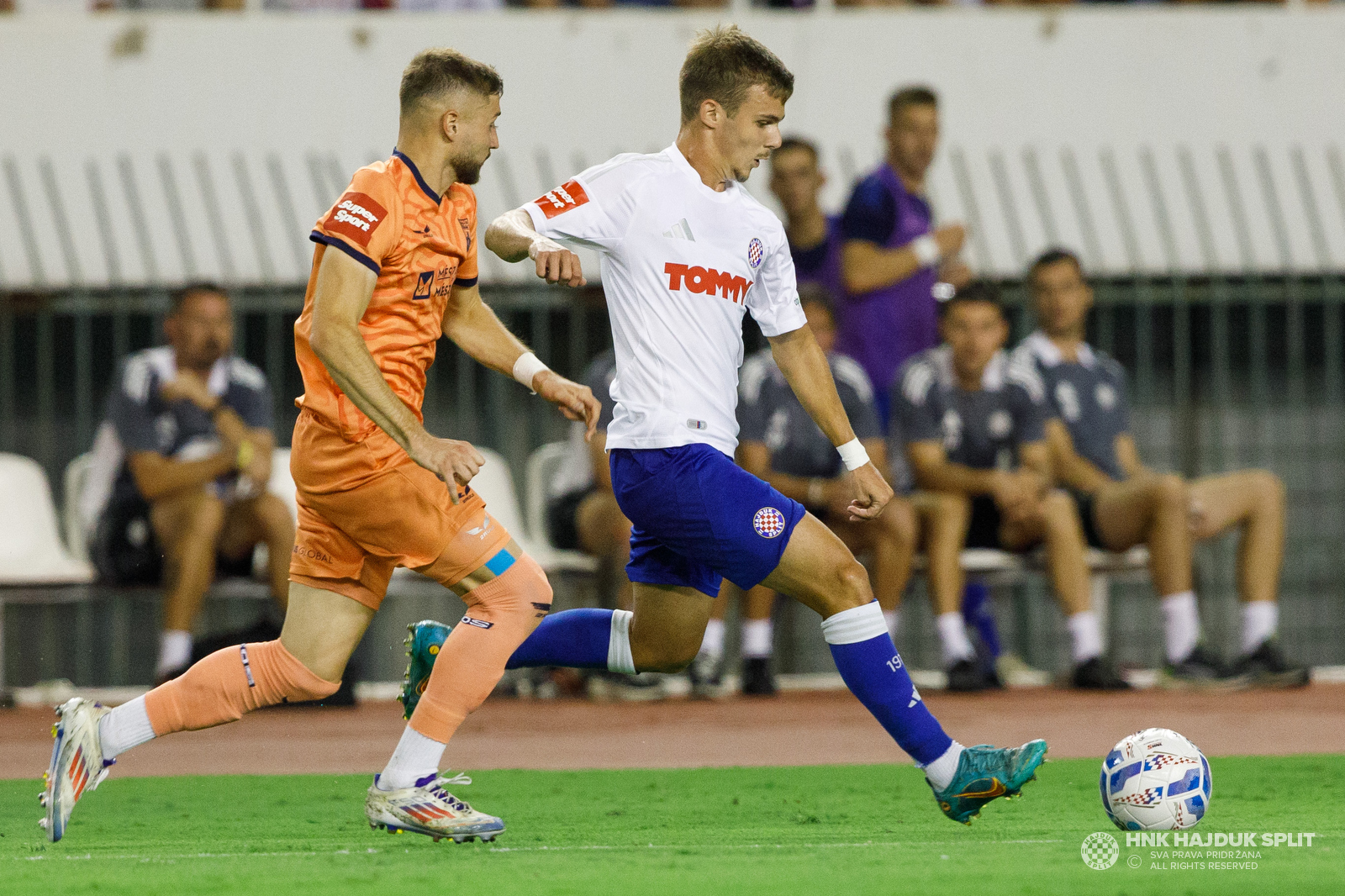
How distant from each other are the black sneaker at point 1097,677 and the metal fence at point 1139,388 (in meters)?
1.76

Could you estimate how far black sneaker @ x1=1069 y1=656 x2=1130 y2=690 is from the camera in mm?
9180

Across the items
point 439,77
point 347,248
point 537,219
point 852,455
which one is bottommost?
point 852,455

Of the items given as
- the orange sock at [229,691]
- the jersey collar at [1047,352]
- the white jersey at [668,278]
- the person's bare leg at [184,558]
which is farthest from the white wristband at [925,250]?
the orange sock at [229,691]

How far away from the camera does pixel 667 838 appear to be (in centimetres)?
489

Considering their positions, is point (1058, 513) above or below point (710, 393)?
below

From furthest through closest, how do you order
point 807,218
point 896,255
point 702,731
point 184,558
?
point 807,218, point 896,255, point 184,558, point 702,731

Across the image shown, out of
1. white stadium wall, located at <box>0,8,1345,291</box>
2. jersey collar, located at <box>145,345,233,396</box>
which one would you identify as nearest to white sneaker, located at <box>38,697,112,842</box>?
jersey collar, located at <box>145,345,233,396</box>

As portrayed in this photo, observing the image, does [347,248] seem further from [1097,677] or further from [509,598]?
[1097,677]

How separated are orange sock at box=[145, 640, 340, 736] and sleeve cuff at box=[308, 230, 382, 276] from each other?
1.08 meters

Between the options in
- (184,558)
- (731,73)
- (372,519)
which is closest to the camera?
(372,519)

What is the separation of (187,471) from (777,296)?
15.7 feet

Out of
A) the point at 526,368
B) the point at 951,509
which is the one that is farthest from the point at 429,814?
the point at 951,509

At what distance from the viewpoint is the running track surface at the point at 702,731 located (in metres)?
7.09

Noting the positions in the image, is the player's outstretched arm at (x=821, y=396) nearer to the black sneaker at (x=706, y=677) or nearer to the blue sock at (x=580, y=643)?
the blue sock at (x=580, y=643)
